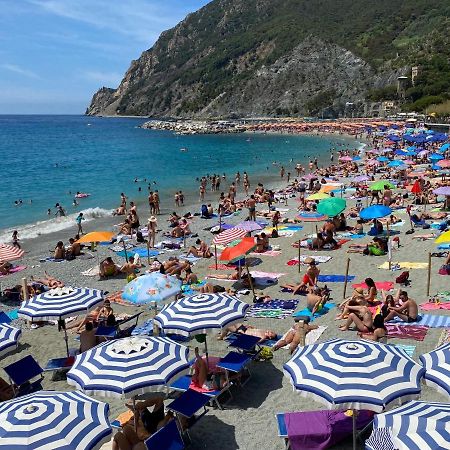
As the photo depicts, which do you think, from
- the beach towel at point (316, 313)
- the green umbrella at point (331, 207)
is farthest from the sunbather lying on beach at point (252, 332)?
the green umbrella at point (331, 207)

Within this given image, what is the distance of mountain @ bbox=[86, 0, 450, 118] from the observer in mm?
117375

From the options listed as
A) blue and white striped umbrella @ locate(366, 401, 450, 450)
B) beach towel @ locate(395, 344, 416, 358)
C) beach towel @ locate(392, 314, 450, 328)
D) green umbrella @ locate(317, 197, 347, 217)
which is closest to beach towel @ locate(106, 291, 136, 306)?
beach towel @ locate(392, 314, 450, 328)

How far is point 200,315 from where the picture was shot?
8.37 metres

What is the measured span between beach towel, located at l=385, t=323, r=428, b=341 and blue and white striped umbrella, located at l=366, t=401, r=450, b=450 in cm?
452

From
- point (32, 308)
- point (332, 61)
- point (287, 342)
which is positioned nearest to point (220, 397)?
point (287, 342)

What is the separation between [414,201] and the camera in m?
23.6

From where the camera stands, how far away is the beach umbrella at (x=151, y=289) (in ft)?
33.8

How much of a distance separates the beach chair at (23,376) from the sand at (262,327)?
1.53 feet

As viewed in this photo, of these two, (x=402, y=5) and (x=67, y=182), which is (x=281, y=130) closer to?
(x=67, y=182)

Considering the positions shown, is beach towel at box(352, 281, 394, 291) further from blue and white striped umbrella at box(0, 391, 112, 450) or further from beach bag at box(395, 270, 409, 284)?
blue and white striped umbrella at box(0, 391, 112, 450)

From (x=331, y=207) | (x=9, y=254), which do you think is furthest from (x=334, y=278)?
(x=9, y=254)

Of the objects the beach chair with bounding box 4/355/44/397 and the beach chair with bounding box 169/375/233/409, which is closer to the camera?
the beach chair with bounding box 169/375/233/409

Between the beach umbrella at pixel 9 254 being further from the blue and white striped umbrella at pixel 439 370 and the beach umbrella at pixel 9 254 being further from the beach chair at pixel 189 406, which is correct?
the blue and white striped umbrella at pixel 439 370

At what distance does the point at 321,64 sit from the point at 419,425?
486 ft
